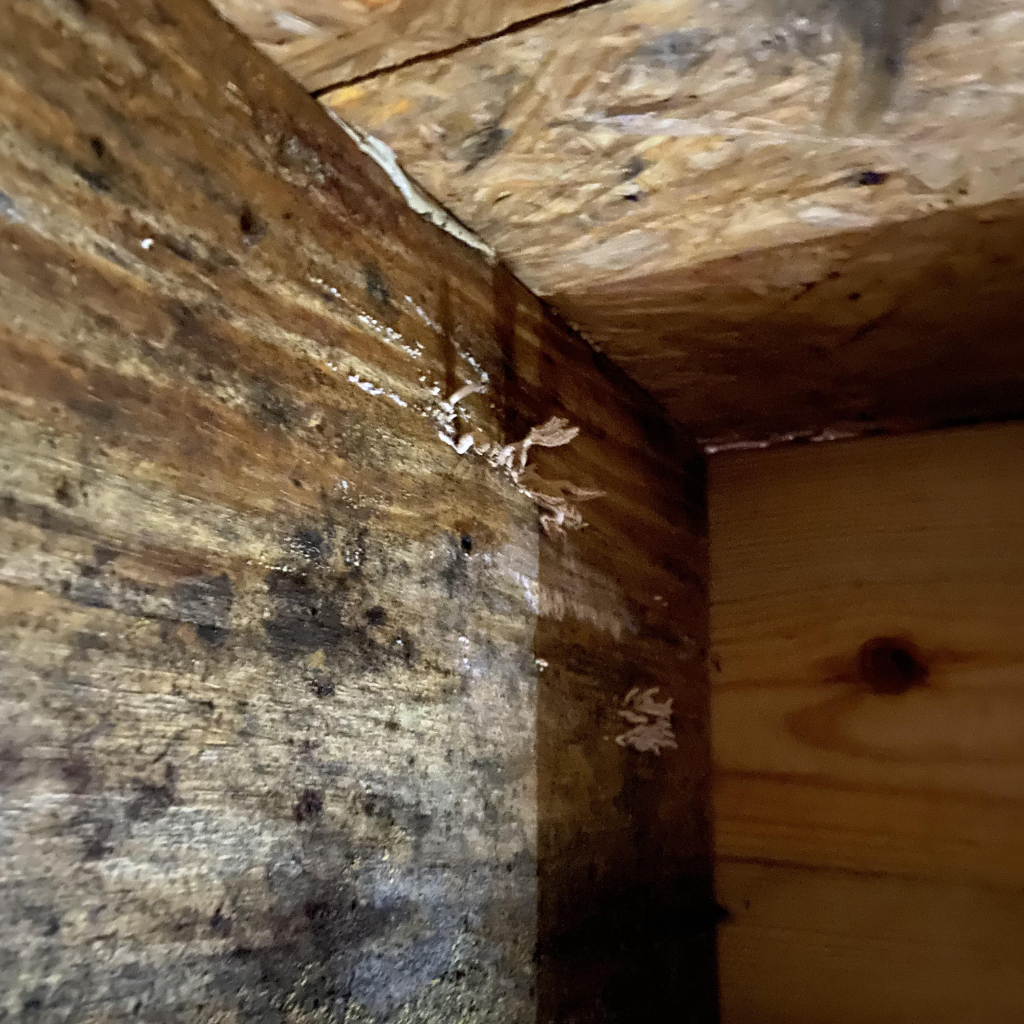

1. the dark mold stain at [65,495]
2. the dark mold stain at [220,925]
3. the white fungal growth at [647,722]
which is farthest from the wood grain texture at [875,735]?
the dark mold stain at [65,495]

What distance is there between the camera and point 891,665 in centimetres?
110

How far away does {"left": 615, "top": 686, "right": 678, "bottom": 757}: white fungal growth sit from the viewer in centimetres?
98

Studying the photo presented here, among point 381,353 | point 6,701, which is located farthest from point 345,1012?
point 381,353

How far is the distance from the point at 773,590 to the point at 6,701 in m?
0.96

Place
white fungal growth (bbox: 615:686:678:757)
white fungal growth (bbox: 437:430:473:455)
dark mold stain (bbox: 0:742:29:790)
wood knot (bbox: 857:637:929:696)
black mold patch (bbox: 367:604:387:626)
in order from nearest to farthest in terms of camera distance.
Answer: dark mold stain (bbox: 0:742:29:790)
black mold patch (bbox: 367:604:387:626)
white fungal growth (bbox: 437:430:473:455)
white fungal growth (bbox: 615:686:678:757)
wood knot (bbox: 857:637:929:696)

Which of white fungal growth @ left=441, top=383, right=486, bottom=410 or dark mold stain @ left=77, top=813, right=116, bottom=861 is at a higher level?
white fungal growth @ left=441, top=383, right=486, bottom=410

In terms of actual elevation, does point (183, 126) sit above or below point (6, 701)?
above

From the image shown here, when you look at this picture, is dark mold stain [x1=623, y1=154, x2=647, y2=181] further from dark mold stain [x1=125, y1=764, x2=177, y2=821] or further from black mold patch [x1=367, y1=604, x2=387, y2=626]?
dark mold stain [x1=125, y1=764, x2=177, y2=821]

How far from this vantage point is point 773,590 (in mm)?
1185

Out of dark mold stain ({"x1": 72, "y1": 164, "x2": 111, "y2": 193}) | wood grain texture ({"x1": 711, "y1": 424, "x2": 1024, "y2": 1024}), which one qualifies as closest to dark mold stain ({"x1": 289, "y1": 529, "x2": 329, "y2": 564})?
dark mold stain ({"x1": 72, "y1": 164, "x2": 111, "y2": 193})

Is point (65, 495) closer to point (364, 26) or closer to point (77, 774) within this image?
point (77, 774)

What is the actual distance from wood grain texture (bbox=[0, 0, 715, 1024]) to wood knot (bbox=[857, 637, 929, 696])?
1.39 feet

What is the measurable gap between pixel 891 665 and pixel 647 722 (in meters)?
0.32

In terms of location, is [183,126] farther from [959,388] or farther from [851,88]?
[959,388]
